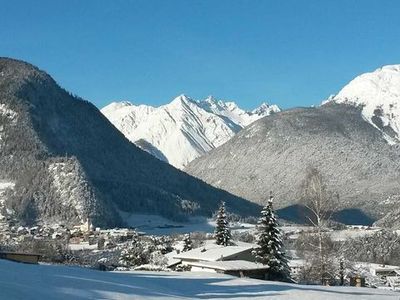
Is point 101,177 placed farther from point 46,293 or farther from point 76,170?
point 46,293

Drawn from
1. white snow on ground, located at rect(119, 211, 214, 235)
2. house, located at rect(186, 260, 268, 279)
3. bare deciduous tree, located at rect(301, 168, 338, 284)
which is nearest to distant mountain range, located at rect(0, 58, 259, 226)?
white snow on ground, located at rect(119, 211, 214, 235)

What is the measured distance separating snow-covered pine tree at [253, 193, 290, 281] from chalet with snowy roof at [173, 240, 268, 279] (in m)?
0.92

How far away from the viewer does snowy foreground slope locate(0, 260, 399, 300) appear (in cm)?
1753

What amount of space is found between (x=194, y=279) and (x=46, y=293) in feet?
33.2

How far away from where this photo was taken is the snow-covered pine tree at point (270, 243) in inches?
1569

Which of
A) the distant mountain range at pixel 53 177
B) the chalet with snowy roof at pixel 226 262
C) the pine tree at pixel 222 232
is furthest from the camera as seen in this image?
the distant mountain range at pixel 53 177

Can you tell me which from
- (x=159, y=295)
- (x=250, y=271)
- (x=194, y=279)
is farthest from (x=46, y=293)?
(x=250, y=271)

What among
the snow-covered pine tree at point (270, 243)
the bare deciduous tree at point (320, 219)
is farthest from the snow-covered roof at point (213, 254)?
the bare deciduous tree at point (320, 219)

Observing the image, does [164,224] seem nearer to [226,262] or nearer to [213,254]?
[213,254]

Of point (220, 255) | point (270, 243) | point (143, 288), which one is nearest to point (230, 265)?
point (270, 243)

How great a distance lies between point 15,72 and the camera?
19988cm

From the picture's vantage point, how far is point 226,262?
38.2 m

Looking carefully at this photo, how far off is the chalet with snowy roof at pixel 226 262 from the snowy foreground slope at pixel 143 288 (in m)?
8.11

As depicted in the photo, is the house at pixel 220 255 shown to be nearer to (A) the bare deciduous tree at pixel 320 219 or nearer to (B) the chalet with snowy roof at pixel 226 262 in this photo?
(B) the chalet with snowy roof at pixel 226 262
